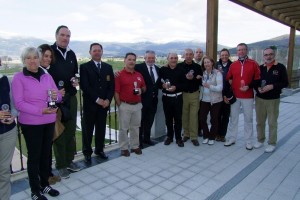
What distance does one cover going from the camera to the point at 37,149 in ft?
7.81

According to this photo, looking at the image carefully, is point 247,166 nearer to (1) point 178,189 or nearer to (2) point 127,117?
(1) point 178,189

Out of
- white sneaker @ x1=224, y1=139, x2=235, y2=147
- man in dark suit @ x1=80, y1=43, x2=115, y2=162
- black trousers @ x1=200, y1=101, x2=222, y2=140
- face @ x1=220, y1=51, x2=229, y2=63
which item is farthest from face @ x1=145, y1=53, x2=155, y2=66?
white sneaker @ x1=224, y1=139, x2=235, y2=147

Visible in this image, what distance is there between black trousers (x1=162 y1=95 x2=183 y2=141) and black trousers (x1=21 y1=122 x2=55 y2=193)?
2.01m

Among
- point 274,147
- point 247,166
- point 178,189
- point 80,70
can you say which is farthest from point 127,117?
point 274,147

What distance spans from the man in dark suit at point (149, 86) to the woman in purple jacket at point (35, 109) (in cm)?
169

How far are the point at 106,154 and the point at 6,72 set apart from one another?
205cm

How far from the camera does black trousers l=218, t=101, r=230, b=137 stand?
14.1 ft

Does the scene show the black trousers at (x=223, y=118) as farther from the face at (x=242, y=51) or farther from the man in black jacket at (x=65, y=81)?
the man in black jacket at (x=65, y=81)

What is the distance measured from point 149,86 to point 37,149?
78.9 inches

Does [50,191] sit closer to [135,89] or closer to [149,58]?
[135,89]

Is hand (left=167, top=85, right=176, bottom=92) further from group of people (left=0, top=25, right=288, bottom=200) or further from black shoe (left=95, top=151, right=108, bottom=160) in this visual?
black shoe (left=95, top=151, right=108, bottom=160)

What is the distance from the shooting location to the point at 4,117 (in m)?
1.97

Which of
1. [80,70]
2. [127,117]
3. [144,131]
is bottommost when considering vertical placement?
[144,131]

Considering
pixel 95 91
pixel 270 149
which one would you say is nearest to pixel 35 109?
pixel 95 91
